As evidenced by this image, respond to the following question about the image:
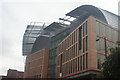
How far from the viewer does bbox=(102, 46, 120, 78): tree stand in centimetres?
2331

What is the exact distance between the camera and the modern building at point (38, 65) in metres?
73.4

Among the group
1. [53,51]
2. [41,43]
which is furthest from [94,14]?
[41,43]

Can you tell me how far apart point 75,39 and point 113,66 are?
98.2ft

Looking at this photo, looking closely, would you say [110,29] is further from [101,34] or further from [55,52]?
[55,52]

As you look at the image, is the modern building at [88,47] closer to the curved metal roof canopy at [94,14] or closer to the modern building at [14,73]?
the curved metal roof canopy at [94,14]

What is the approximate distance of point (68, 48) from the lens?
2266 inches

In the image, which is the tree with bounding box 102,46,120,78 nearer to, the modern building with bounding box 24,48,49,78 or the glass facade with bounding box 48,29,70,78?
the glass facade with bounding box 48,29,70,78

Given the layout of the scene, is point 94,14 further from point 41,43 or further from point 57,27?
point 41,43

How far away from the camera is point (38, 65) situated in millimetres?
77125

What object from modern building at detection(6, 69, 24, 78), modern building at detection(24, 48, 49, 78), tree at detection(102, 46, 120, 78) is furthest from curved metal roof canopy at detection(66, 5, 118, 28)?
modern building at detection(6, 69, 24, 78)

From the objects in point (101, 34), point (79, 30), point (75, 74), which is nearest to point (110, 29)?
point (101, 34)

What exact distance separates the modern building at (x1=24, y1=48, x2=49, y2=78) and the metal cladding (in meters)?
3.93

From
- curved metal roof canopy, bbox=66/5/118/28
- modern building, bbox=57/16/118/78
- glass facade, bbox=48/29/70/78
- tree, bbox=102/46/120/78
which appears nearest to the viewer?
tree, bbox=102/46/120/78

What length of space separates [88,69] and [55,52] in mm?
30349
